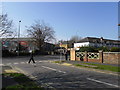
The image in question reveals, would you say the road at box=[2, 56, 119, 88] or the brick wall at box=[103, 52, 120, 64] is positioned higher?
the brick wall at box=[103, 52, 120, 64]

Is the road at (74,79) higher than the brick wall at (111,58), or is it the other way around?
the brick wall at (111,58)

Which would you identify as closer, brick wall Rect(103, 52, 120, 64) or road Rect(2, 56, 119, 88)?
road Rect(2, 56, 119, 88)

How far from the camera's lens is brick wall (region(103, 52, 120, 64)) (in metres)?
19.5

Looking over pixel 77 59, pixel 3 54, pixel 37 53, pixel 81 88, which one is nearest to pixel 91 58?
pixel 77 59

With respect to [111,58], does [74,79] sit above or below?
below

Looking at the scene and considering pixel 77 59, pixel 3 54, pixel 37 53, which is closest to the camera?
pixel 77 59

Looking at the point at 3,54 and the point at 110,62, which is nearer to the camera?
the point at 110,62

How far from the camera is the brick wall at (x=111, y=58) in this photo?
19.5 metres

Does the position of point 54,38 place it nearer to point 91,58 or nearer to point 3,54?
point 3,54

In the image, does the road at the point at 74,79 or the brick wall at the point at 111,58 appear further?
the brick wall at the point at 111,58

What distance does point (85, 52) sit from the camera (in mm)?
24562

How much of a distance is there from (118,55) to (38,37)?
4009cm

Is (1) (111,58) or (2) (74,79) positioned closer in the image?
(2) (74,79)

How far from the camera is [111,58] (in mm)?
20172
